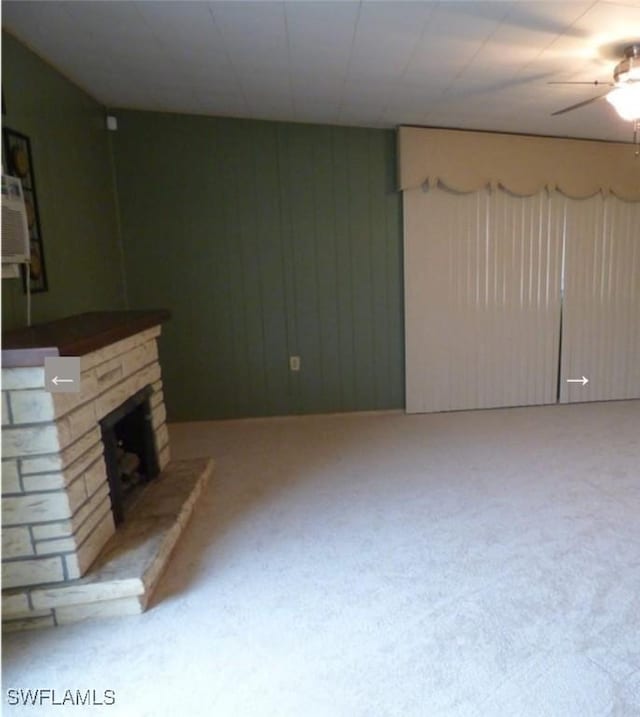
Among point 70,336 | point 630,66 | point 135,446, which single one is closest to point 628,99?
point 630,66

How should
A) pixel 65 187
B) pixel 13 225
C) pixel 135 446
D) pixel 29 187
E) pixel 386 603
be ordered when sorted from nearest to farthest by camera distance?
pixel 386 603, pixel 13 225, pixel 29 187, pixel 135 446, pixel 65 187

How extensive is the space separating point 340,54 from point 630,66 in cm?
141

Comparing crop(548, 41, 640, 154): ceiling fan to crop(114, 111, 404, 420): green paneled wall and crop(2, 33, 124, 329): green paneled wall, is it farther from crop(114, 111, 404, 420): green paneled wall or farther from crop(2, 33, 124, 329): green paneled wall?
crop(2, 33, 124, 329): green paneled wall

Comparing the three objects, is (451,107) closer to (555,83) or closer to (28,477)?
(555,83)

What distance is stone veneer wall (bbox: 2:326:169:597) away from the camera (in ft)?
5.68

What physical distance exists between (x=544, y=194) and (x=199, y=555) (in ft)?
12.6

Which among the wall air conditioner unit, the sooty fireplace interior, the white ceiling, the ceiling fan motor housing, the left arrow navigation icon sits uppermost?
the white ceiling

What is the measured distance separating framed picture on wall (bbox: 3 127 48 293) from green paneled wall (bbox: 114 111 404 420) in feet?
4.24

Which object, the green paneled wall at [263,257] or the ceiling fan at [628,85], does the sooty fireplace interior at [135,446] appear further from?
the ceiling fan at [628,85]

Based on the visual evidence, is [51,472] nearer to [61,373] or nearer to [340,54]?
[61,373]

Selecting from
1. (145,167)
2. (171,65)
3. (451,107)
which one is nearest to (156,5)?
(171,65)

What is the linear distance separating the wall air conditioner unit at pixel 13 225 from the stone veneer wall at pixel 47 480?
0.54 meters

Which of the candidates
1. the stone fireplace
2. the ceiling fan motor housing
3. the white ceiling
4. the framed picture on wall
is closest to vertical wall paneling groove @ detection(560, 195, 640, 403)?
the white ceiling

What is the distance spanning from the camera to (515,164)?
408 cm
